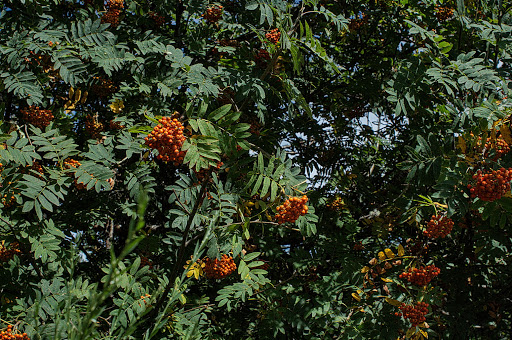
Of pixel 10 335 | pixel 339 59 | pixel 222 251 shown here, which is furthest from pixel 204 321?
pixel 339 59

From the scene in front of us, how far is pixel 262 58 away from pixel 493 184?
1.93 m

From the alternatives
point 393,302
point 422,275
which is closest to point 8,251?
point 393,302

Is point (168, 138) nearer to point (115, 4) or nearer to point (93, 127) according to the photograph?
point (93, 127)

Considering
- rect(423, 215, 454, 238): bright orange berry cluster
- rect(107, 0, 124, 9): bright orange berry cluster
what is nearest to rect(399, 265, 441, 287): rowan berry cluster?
rect(423, 215, 454, 238): bright orange berry cluster

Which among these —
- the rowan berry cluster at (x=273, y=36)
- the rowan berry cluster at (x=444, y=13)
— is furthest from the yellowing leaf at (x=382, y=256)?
the rowan berry cluster at (x=444, y=13)

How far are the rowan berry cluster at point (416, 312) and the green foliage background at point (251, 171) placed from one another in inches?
4.0

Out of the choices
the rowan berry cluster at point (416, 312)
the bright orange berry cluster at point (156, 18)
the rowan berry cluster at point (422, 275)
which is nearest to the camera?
the rowan berry cluster at point (416, 312)

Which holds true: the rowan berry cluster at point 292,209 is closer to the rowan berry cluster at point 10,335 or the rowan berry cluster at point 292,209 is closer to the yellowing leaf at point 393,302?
the yellowing leaf at point 393,302

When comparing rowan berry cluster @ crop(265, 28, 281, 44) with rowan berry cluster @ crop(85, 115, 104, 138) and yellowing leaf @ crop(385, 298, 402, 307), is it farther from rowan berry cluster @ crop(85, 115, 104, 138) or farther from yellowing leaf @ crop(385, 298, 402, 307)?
yellowing leaf @ crop(385, 298, 402, 307)

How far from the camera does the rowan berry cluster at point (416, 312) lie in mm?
2658

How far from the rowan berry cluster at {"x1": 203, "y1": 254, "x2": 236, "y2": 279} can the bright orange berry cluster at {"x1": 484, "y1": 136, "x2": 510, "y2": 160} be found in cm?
171

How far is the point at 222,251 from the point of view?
2.37 metres

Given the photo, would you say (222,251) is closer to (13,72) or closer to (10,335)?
(10,335)

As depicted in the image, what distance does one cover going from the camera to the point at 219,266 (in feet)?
8.36
